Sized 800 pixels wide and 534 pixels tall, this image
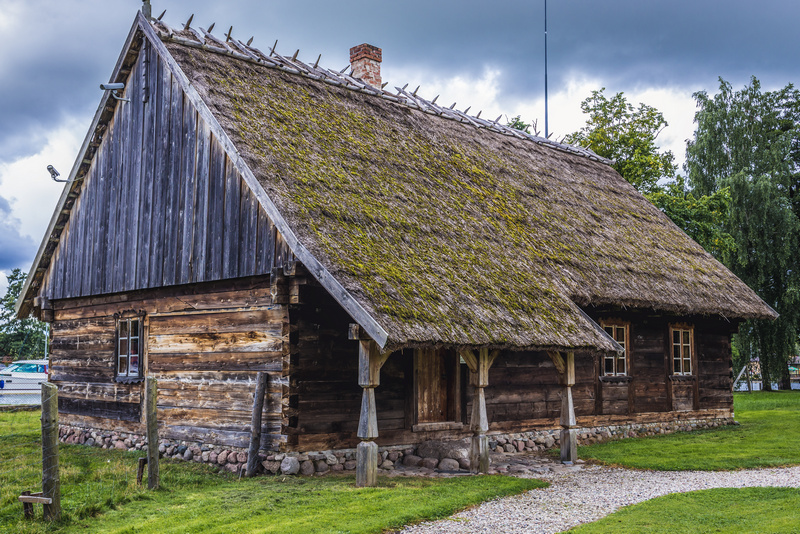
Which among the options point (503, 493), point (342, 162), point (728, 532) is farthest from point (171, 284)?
point (728, 532)

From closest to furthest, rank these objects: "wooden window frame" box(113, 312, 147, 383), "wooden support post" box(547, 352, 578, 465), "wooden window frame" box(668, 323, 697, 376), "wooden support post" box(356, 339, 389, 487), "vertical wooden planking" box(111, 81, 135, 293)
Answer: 1. "wooden support post" box(356, 339, 389, 487)
2. "wooden support post" box(547, 352, 578, 465)
3. "wooden window frame" box(113, 312, 147, 383)
4. "vertical wooden planking" box(111, 81, 135, 293)
5. "wooden window frame" box(668, 323, 697, 376)

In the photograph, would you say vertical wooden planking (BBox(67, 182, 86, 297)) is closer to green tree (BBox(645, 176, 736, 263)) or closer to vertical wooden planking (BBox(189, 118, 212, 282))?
vertical wooden planking (BBox(189, 118, 212, 282))

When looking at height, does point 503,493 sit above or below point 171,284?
below

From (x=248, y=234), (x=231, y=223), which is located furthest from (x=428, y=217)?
(x=231, y=223)

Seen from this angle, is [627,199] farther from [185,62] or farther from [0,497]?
[0,497]

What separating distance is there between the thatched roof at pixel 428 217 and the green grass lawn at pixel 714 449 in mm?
2566

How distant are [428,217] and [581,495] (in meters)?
5.33

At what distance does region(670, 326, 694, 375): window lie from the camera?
19156 millimetres

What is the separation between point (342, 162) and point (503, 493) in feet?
20.4

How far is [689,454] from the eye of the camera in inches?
574

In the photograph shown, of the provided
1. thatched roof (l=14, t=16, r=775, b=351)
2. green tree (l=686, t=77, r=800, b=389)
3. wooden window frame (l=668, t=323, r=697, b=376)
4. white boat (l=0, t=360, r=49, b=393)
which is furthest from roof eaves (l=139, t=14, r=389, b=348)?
green tree (l=686, t=77, r=800, b=389)

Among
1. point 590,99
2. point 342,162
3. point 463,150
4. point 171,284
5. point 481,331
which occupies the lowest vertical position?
point 481,331

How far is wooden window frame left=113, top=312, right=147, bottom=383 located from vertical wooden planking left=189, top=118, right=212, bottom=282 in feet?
7.64

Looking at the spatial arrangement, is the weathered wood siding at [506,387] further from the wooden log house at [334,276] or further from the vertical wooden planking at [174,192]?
the vertical wooden planking at [174,192]
